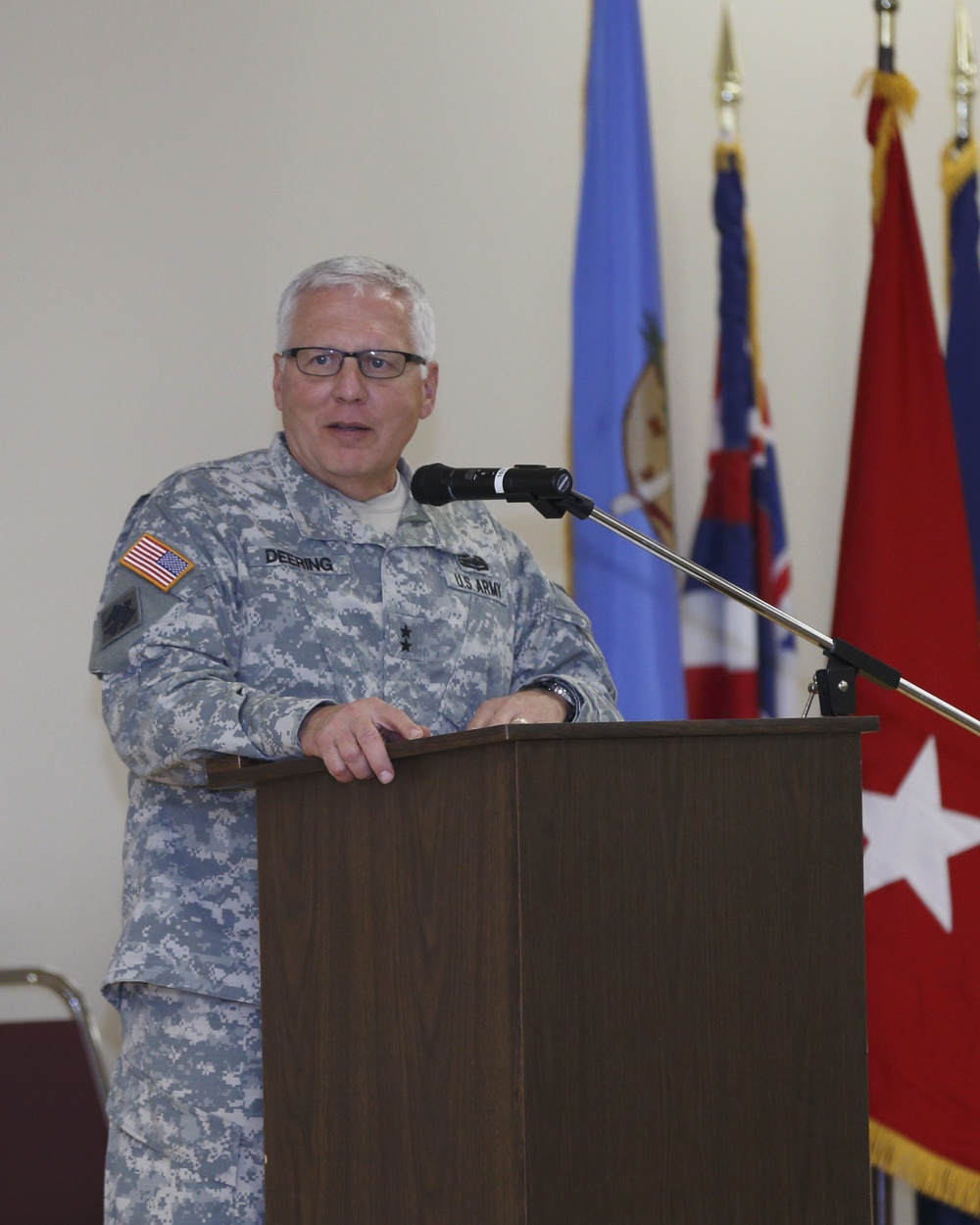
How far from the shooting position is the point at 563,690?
1.91 m

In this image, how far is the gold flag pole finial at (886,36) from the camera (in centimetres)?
321

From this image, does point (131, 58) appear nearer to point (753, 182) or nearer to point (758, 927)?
point (753, 182)

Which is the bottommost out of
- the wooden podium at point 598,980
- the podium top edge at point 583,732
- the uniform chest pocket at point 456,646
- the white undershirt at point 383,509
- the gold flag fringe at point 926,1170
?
the gold flag fringe at point 926,1170

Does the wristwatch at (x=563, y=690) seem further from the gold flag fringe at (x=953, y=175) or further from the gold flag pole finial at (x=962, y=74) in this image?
the gold flag pole finial at (x=962, y=74)

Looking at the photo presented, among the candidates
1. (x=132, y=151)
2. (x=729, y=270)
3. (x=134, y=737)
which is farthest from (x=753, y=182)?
(x=134, y=737)

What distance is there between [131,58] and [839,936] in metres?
2.43

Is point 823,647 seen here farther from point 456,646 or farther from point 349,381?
point 349,381

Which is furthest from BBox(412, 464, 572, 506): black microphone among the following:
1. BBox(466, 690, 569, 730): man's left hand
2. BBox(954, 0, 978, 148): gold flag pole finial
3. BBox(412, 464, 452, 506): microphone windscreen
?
BBox(954, 0, 978, 148): gold flag pole finial

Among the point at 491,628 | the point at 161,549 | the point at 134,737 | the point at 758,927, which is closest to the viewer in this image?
the point at 758,927

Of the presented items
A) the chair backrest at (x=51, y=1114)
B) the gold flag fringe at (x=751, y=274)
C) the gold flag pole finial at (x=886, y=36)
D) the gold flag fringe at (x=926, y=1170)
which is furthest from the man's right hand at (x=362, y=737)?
the gold flag pole finial at (x=886, y=36)

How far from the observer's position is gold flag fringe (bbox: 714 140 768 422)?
3158 mm

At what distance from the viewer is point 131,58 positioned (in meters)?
3.07

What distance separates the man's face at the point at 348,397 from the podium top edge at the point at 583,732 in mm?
669

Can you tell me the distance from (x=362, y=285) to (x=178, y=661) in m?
0.67
